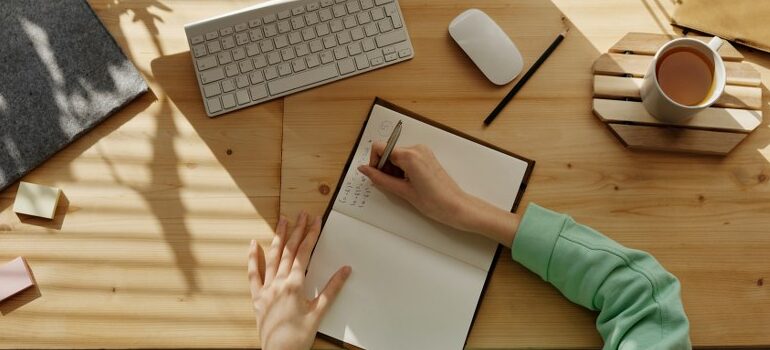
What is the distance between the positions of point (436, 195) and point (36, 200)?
1.78ft

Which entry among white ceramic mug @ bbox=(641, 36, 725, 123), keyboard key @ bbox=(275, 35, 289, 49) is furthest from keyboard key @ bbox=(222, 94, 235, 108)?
white ceramic mug @ bbox=(641, 36, 725, 123)

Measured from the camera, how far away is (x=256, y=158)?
0.84m

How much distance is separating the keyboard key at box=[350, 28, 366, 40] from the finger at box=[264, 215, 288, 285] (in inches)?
11.1

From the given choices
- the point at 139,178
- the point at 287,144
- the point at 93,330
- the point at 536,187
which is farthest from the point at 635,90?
the point at 93,330

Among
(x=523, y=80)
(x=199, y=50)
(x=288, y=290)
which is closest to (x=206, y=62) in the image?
(x=199, y=50)

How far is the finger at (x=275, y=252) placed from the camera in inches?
31.5

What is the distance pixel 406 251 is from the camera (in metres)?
0.81

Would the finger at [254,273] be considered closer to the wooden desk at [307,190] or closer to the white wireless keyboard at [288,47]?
the wooden desk at [307,190]

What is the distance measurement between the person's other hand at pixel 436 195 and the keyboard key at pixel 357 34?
0.17 meters

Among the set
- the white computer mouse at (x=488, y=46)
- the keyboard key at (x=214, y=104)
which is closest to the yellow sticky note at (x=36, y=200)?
the keyboard key at (x=214, y=104)

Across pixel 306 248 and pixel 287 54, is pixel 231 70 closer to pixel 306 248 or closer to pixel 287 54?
pixel 287 54

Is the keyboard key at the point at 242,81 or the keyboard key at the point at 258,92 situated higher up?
the keyboard key at the point at 242,81

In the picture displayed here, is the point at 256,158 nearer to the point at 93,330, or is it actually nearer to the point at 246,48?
the point at 246,48

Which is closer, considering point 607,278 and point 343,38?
point 607,278
